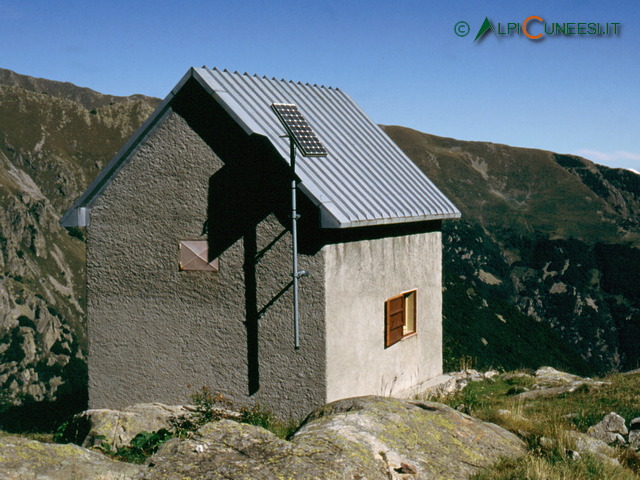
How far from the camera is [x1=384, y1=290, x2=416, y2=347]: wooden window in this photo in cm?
1272

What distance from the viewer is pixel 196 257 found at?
1190cm

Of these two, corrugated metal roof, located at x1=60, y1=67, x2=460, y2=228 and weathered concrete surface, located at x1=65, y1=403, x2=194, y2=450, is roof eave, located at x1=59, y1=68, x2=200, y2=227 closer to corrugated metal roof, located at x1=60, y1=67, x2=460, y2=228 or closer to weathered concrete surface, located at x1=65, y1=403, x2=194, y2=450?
corrugated metal roof, located at x1=60, y1=67, x2=460, y2=228

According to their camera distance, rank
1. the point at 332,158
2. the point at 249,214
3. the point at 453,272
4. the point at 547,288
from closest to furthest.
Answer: the point at 249,214 → the point at 332,158 → the point at 453,272 → the point at 547,288

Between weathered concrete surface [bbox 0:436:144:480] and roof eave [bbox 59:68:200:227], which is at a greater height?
roof eave [bbox 59:68:200:227]

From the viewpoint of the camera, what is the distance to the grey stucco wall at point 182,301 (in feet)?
36.6

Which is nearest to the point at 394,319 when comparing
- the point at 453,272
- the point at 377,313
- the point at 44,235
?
the point at 377,313

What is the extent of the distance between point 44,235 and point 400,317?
133 meters

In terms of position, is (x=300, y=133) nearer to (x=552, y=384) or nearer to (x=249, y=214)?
(x=249, y=214)

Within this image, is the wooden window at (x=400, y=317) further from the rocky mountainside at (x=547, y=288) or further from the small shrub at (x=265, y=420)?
the rocky mountainside at (x=547, y=288)

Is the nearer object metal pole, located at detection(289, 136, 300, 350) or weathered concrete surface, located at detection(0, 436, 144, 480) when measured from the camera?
weathered concrete surface, located at detection(0, 436, 144, 480)

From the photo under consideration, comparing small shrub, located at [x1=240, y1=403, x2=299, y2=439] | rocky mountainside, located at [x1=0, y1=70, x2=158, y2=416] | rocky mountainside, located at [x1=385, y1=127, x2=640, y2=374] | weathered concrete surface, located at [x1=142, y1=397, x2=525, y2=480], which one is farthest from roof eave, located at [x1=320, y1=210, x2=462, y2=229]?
rocky mountainside, located at [x1=0, y1=70, x2=158, y2=416]

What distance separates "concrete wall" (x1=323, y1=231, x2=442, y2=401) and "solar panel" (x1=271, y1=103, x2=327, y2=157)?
1.63 meters

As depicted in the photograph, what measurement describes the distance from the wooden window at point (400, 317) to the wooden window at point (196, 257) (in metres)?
3.48

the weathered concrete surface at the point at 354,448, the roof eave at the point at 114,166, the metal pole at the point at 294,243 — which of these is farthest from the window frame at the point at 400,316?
the roof eave at the point at 114,166
